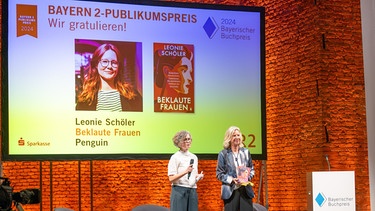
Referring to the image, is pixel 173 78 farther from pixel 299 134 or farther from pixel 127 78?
pixel 299 134

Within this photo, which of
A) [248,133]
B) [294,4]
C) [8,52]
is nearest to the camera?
[8,52]

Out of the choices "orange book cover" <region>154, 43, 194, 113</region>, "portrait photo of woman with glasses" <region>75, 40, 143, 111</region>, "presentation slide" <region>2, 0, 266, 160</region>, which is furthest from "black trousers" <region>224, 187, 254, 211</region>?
"portrait photo of woman with glasses" <region>75, 40, 143, 111</region>

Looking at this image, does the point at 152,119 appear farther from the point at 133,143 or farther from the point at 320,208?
the point at 320,208

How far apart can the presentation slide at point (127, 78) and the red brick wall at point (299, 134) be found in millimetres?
739

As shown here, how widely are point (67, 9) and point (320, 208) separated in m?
3.94

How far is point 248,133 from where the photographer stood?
32.5ft

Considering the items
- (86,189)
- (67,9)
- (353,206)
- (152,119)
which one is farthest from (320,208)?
(67,9)

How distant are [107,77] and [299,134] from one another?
9.24ft

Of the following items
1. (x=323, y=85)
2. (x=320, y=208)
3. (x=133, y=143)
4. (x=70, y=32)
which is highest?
(x=70, y=32)

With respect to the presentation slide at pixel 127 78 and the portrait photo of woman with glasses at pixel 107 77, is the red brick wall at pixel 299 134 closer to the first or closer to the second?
the presentation slide at pixel 127 78

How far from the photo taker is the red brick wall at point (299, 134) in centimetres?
1017

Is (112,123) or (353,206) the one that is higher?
(112,123)

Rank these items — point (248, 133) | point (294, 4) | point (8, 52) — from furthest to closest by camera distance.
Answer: point (294, 4) → point (248, 133) → point (8, 52)

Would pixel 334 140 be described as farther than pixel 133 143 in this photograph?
Yes
